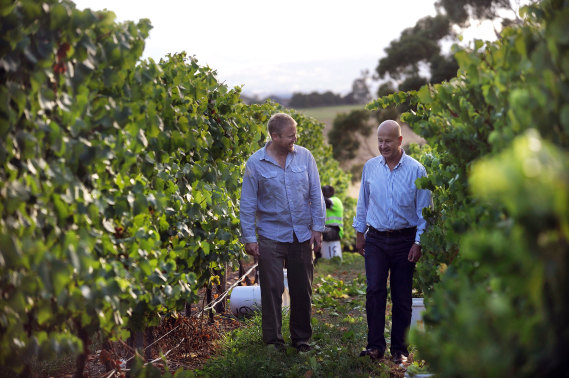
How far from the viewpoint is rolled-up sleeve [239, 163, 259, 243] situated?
18.2 feet

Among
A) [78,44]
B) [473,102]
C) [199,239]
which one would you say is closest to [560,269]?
[473,102]

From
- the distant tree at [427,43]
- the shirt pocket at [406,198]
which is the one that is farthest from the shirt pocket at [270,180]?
the distant tree at [427,43]

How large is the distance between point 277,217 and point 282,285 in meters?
0.60

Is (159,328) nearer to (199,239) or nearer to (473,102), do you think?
(199,239)

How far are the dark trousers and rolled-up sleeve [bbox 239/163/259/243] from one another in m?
1.03

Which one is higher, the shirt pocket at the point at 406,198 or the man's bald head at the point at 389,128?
the man's bald head at the point at 389,128

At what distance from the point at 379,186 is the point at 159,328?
224 cm

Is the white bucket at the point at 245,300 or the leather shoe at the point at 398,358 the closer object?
the leather shoe at the point at 398,358

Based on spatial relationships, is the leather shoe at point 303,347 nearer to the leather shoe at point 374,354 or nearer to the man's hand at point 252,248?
the leather shoe at point 374,354

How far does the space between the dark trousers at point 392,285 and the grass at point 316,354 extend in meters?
0.23

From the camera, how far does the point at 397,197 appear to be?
17.5 feet

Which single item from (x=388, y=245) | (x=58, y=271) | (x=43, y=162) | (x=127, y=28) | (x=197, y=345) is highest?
(x=127, y=28)

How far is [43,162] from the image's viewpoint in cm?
272

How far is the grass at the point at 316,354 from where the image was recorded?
4891 millimetres
